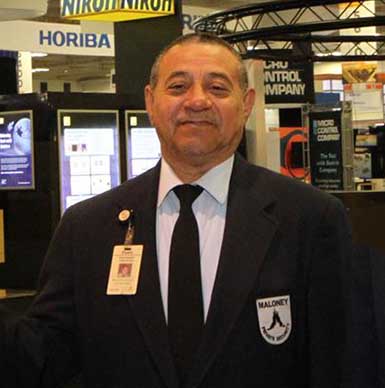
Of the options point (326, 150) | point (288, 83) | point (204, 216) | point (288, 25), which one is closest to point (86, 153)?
point (204, 216)

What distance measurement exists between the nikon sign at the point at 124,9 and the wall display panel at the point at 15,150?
2.30 metres

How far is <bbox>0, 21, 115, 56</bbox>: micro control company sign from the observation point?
14.0 meters

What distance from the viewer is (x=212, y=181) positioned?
211 centimetres

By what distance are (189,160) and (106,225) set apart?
0.87 feet

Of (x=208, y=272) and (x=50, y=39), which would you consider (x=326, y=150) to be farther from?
(x=208, y=272)

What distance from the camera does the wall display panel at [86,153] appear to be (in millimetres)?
6613

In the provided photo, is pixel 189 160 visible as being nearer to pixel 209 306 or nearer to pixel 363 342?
pixel 209 306

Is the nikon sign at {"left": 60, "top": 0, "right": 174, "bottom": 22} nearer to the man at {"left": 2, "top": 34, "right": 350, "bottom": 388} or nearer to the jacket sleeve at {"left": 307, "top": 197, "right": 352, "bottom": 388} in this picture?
the man at {"left": 2, "top": 34, "right": 350, "bottom": 388}

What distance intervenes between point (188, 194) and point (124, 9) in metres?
6.47

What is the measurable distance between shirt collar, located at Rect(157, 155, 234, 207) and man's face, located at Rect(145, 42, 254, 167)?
23 mm

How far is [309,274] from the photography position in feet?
6.72

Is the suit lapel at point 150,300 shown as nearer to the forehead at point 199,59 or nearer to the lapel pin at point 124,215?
the lapel pin at point 124,215

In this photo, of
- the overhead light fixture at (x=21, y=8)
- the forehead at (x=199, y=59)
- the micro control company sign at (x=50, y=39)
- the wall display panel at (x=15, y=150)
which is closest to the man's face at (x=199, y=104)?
the forehead at (x=199, y=59)

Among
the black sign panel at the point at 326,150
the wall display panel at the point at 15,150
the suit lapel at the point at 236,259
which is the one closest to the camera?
the suit lapel at the point at 236,259
